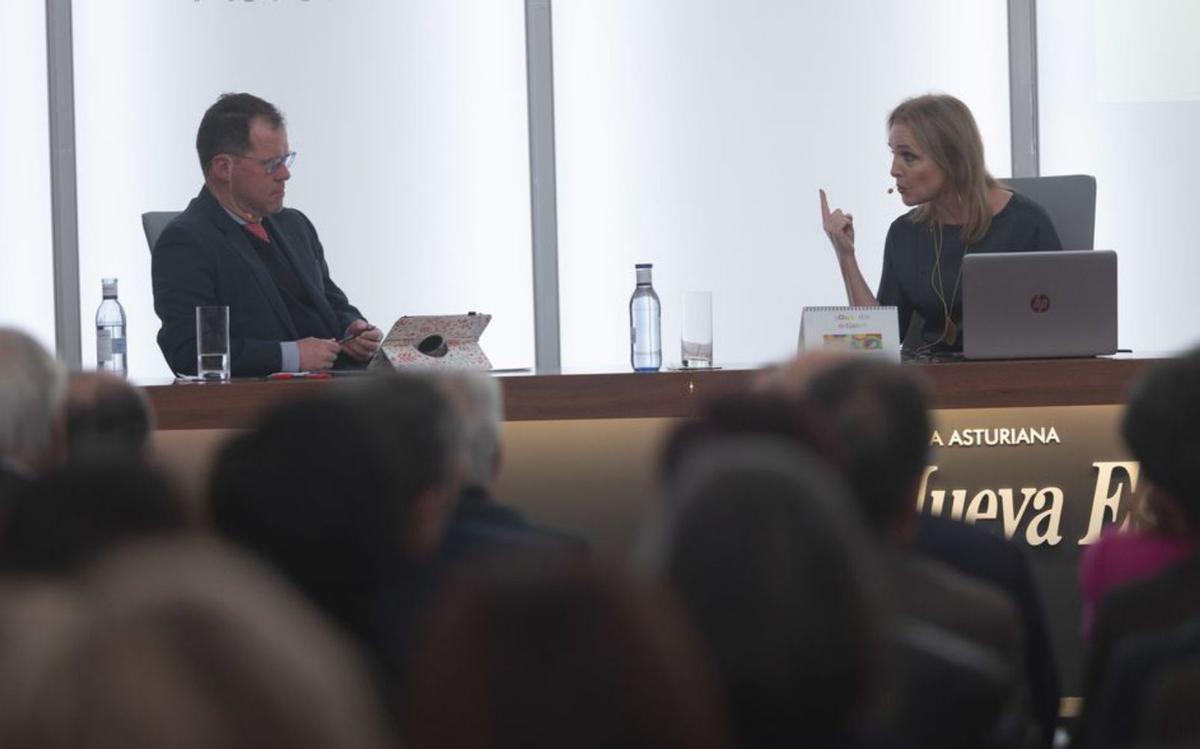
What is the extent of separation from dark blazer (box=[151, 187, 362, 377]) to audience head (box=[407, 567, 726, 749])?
325 centimetres

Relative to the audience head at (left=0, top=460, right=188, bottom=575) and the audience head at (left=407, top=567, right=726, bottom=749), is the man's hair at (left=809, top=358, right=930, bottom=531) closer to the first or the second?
the audience head at (left=0, top=460, right=188, bottom=575)

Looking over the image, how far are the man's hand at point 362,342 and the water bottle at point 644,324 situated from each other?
2.10ft

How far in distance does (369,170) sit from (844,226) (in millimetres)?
2242

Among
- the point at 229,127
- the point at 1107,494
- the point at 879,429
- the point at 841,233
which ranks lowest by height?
the point at 1107,494

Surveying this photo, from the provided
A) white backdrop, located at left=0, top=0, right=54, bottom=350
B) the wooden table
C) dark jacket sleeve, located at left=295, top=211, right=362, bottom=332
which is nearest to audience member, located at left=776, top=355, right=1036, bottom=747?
A: the wooden table

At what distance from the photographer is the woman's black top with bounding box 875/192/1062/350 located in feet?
13.6

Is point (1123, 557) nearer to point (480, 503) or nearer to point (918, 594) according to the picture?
point (918, 594)

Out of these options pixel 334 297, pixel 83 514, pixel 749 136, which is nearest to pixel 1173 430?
pixel 83 514

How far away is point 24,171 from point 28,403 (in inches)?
166

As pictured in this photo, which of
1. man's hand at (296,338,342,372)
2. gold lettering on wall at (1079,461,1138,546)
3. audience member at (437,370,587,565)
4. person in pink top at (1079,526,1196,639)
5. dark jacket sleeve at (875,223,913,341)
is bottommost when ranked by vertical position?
gold lettering on wall at (1079,461,1138,546)

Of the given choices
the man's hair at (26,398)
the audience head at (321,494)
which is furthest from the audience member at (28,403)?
the audience head at (321,494)

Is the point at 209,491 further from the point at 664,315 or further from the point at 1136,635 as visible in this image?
the point at 664,315

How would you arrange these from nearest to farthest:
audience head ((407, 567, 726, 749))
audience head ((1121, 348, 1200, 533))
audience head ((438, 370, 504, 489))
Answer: audience head ((407, 567, 726, 749)) → audience head ((1121, 348, 1200, 533)) → audience head ((438, 370, 504, 489))

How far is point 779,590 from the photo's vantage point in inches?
39.8
